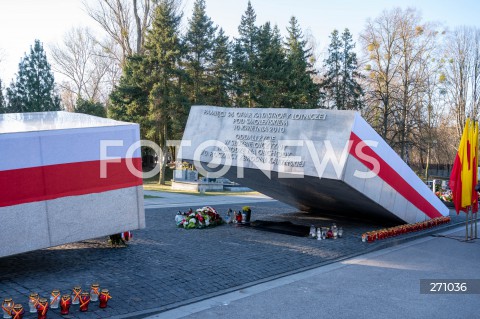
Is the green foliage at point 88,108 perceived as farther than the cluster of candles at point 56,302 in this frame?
Yes

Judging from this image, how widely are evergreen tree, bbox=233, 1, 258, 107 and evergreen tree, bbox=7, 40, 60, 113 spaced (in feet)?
45.6

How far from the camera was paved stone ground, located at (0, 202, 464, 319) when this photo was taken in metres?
7.12

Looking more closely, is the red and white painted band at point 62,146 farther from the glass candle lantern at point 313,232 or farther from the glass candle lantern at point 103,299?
the glass candle lantern at point 313,232

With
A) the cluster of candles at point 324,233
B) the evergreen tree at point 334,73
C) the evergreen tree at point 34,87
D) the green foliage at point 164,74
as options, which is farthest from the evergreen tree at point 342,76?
the cluster of candles at point 324,233

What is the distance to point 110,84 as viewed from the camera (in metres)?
49.6

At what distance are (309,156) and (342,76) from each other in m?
31.7

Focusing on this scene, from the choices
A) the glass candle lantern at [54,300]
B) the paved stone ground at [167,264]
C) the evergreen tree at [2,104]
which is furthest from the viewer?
the evergreen tree at [2,104]

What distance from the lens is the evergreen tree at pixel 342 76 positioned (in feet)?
130

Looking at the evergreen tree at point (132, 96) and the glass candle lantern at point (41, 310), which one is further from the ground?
the evergreen tree at point (132, 96)

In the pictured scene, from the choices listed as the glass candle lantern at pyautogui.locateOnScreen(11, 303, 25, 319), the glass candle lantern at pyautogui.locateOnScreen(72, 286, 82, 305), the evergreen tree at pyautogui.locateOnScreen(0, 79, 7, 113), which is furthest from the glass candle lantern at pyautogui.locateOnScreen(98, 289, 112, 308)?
the evergreen tree at pyautogui.locateOnScreen(0, 79, 7, 113)

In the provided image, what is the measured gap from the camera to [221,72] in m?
33.8

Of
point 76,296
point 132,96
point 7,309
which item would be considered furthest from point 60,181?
point 132,96

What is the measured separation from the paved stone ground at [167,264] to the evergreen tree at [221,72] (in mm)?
21695

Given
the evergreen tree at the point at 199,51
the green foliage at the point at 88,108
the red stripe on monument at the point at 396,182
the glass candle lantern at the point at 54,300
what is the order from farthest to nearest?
the green foliage at the point at 88,108 < the evergreen tree at the point at 199,51 < the red stripe on monument at the point at 396,182 < the glass candle lantern at the point at 54,300
